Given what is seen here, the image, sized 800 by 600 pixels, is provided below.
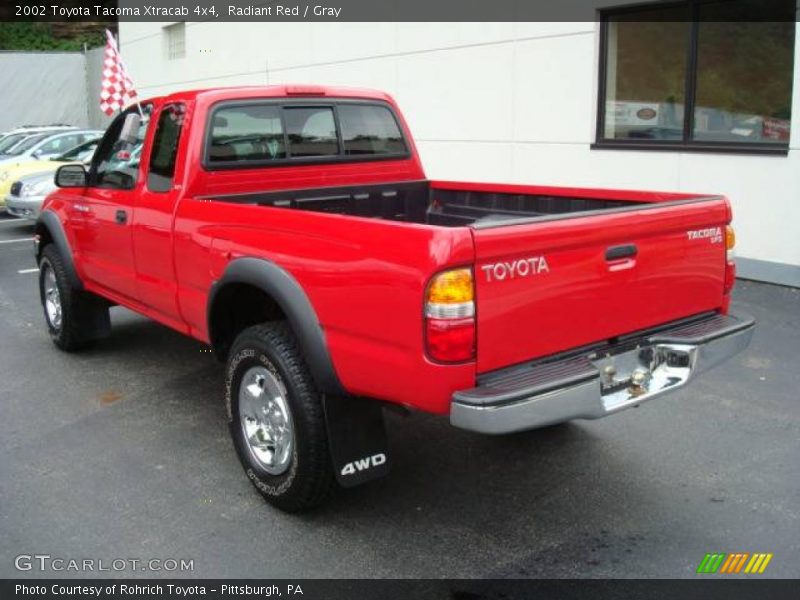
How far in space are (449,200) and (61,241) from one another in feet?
9.83

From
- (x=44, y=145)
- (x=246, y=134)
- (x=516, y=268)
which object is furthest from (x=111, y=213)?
(x=44, y=145)

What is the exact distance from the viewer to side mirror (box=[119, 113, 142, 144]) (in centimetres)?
544

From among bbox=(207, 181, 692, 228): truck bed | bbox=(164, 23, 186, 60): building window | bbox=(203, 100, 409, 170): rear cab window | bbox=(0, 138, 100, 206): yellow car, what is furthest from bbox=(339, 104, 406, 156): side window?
bbox=(164, 23, 186, 60): building window

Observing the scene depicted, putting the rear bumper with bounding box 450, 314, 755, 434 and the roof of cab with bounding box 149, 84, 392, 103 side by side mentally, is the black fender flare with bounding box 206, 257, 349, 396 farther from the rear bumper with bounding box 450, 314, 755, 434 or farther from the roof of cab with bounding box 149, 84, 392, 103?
the roof of cab with bounding box 149, 84, 392, 103

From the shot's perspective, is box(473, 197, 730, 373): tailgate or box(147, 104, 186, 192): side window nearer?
box(473, 197, 730, 373): tailgate

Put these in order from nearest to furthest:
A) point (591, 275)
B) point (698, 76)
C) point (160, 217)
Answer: point (591, 275) < point (160, 217) < point (698, 76)

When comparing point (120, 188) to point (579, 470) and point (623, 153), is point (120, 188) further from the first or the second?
point (623, 153)

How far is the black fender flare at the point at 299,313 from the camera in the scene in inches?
136

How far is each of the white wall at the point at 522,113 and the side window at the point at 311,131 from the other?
194 inches

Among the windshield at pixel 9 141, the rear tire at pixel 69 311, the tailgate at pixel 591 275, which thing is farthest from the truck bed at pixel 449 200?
the windshield at pixel 9 141

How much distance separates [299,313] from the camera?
352 centimetres

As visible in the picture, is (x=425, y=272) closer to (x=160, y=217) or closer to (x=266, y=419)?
(x=266, y=419)
